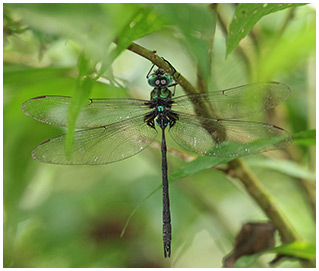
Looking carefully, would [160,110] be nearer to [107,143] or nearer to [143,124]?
[143,124]

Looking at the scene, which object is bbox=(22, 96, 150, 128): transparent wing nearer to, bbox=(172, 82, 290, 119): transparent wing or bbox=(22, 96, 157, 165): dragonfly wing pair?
bbox=(22, 96, 157, 165): dragonfly wing pair

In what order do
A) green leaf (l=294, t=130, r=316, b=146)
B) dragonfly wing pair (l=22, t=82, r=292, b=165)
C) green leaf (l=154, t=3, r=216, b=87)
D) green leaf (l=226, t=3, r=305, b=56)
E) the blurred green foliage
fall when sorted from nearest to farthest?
green leaf (l=154, t=3, r=216, b=87), green leaf (l=226, t=3, r=305, b=56), green leaf (l=294, t=130, r=316, b=146), dragonfly wing pair (l=22, t=82, r=292, b=165), the blurred green foliage

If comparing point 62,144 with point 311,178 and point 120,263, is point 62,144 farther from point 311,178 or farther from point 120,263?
point 311,178

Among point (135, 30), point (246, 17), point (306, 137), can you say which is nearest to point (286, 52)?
point (306, 137)

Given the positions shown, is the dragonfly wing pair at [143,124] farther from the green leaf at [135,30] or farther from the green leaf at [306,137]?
the green leaf at [135,30]

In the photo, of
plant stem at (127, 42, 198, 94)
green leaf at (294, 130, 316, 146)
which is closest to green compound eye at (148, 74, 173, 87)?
plant stem at (127, 42, 198, 94)

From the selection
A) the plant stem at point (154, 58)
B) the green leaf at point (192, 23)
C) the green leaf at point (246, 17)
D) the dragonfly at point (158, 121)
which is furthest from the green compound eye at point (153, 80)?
the green leaf at point (192, 23)

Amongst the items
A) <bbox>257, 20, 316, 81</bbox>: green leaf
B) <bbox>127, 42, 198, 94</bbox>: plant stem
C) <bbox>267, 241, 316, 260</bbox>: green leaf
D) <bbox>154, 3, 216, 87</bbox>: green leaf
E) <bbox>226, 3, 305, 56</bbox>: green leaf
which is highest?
<bbox>257, 20, 316, 81</bbox>: green leaf
